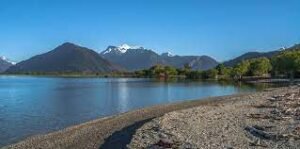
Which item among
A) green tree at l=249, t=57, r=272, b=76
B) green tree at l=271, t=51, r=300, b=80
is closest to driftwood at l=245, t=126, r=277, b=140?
green tree at l=271, t=51, r=300, b=80

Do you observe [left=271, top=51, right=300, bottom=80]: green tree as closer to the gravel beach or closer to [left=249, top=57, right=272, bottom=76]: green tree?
[left=249, top=57, right=272, bottom=76]: green tree

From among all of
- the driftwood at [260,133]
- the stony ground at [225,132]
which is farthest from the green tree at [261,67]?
the driftwood at [260,133]

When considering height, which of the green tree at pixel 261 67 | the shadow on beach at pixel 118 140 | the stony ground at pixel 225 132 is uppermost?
the green tree at pixel 261 67

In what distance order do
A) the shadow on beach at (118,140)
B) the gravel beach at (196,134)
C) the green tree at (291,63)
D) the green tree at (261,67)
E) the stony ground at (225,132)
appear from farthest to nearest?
the green tree at (261,67), the green tree at (291,63), the shadow on beach at (118,140), the gravel beach at (196,134), the stony ground at (225,132)

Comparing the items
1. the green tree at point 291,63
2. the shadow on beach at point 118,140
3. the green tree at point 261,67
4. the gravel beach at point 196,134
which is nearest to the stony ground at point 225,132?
the gravel beach at point 196,134

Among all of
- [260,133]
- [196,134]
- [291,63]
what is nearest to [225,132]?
[196,134]

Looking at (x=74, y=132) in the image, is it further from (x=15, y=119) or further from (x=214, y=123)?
(x=15, y=119)

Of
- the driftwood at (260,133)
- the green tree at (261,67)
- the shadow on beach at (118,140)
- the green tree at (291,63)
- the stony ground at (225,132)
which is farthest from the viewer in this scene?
the green tree at (261,67)

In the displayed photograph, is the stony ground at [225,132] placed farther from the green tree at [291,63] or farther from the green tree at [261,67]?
the green tree at [261,67]

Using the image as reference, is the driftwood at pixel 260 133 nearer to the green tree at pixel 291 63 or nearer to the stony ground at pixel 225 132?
the stony ground at pixel 225 132

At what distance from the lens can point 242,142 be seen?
65.1 ft

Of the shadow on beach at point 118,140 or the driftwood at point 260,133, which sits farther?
the shadow on beach at point 118,140

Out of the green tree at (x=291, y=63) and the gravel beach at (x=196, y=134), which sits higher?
the green tree at (x=291, y=63)

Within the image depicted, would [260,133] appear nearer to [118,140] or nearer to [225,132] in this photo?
[225,132]
